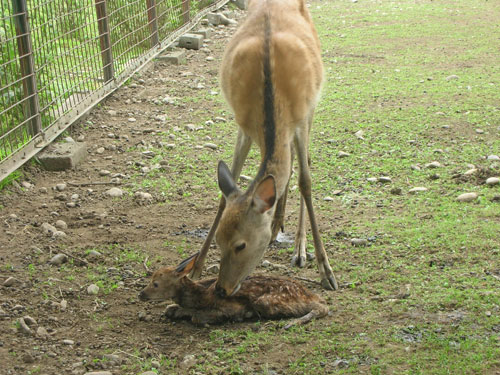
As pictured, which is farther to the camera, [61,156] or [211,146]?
[211,146]

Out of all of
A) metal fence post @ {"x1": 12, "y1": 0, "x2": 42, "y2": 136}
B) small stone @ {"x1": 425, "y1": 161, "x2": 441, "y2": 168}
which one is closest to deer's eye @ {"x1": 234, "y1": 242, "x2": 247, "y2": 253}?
small stone @ {"x1": 425, "y1": 161, "x2": 441, "y2": 168}

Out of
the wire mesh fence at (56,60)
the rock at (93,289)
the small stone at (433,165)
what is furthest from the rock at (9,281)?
the small stone at (433,165)

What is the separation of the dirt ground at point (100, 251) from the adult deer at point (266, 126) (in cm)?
37

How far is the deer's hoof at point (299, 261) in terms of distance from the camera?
4.93 m

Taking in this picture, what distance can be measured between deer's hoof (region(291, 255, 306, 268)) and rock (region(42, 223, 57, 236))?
1.93 metres

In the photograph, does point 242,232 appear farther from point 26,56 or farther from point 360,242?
point 26,56

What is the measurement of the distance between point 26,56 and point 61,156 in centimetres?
102

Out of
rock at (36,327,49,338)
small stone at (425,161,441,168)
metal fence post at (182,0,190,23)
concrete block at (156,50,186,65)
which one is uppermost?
metal fence post at (182,0,190,23)

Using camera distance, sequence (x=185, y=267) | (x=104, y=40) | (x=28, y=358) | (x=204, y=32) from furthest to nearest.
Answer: (x=204, y=32), (x=104, y=40), (x=185, y=267), (x=28, y=358)

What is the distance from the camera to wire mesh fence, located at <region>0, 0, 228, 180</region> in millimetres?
6180

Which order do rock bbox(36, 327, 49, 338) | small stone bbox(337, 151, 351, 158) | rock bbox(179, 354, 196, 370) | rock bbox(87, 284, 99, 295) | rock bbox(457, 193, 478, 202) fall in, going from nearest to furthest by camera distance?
1. rock bbox(179, 354, 196, 370)
2. rock bbox(36, 327, 49, 338)
3. rock bbox(87, 284, 99, 295)
4. rock bbox(457, 193, 478, 202)
5. small stone bbox(337, 151, 351, 158)

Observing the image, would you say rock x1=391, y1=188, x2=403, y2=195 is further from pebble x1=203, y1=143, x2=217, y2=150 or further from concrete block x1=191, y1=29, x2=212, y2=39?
concrete block x1=191, y1=29, x2=212, y2=39

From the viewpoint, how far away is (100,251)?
4969 millimetres

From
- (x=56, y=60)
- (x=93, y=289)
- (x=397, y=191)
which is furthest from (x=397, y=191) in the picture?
(x=56, y=60)
